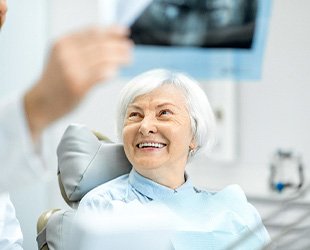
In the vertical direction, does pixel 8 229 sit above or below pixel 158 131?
below

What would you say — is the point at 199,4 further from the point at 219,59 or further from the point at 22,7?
the point at 22,7

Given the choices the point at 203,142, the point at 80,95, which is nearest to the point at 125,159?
the point at 203,142

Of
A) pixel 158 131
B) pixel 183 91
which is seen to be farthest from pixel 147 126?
pixel 183 91

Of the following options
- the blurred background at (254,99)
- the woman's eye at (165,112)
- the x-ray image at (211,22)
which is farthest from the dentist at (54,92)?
the x-ray image at (211,22)

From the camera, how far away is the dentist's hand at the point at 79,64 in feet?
2.07

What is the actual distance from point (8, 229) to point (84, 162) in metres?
0.29

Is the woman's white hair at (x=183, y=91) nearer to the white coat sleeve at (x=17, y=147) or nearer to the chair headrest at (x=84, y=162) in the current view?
the chair headrest at (x=84, y=162)

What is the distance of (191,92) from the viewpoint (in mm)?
1797

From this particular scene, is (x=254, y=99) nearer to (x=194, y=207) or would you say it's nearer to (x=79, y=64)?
(x=194, y=207)

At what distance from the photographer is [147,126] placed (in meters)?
1.73

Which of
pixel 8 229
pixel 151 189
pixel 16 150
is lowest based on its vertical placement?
pixel 8 229

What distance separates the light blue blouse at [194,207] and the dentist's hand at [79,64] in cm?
101

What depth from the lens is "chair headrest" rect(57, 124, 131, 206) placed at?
6.04ft

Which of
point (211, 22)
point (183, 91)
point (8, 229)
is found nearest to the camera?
point (8, 229)
